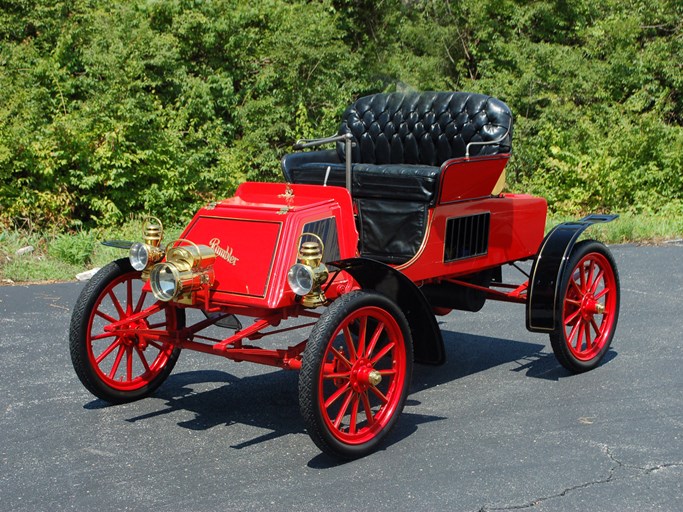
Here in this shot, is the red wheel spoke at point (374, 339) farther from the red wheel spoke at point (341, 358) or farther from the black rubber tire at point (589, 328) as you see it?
the black rubber tire at point (589, 328)

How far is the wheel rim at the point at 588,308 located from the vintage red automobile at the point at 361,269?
0.01 meters

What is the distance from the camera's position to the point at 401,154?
7.09m

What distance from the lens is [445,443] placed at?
5004 mm

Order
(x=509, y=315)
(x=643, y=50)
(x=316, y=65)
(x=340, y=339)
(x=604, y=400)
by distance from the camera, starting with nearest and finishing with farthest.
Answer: (x=604, y=400)
(x=340, y=339)
(x=509, y=315)
(x=316, y=65)
(x=643, y=50)

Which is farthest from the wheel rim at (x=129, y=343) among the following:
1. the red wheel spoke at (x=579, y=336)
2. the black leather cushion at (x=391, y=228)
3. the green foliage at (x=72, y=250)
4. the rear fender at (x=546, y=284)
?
the green foliage at (x=72, y=250)

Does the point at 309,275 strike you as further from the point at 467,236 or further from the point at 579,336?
the point at 579,336

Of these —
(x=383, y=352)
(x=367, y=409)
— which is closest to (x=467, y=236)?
(x=383, y=352)

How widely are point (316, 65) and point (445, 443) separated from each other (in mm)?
11157

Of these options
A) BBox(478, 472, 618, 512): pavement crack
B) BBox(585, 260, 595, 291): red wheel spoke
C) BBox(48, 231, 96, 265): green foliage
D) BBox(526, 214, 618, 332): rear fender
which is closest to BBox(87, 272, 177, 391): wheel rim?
BBox(478, 472, 618, 512): pavement crack

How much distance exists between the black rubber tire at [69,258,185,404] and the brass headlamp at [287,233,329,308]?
0.99 metres

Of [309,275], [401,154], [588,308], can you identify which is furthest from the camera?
Answer: [401,154]

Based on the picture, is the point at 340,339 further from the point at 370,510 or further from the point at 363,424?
the point at 370,510

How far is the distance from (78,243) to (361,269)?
572 cm

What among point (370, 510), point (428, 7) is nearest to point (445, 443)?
point (370, 510)
